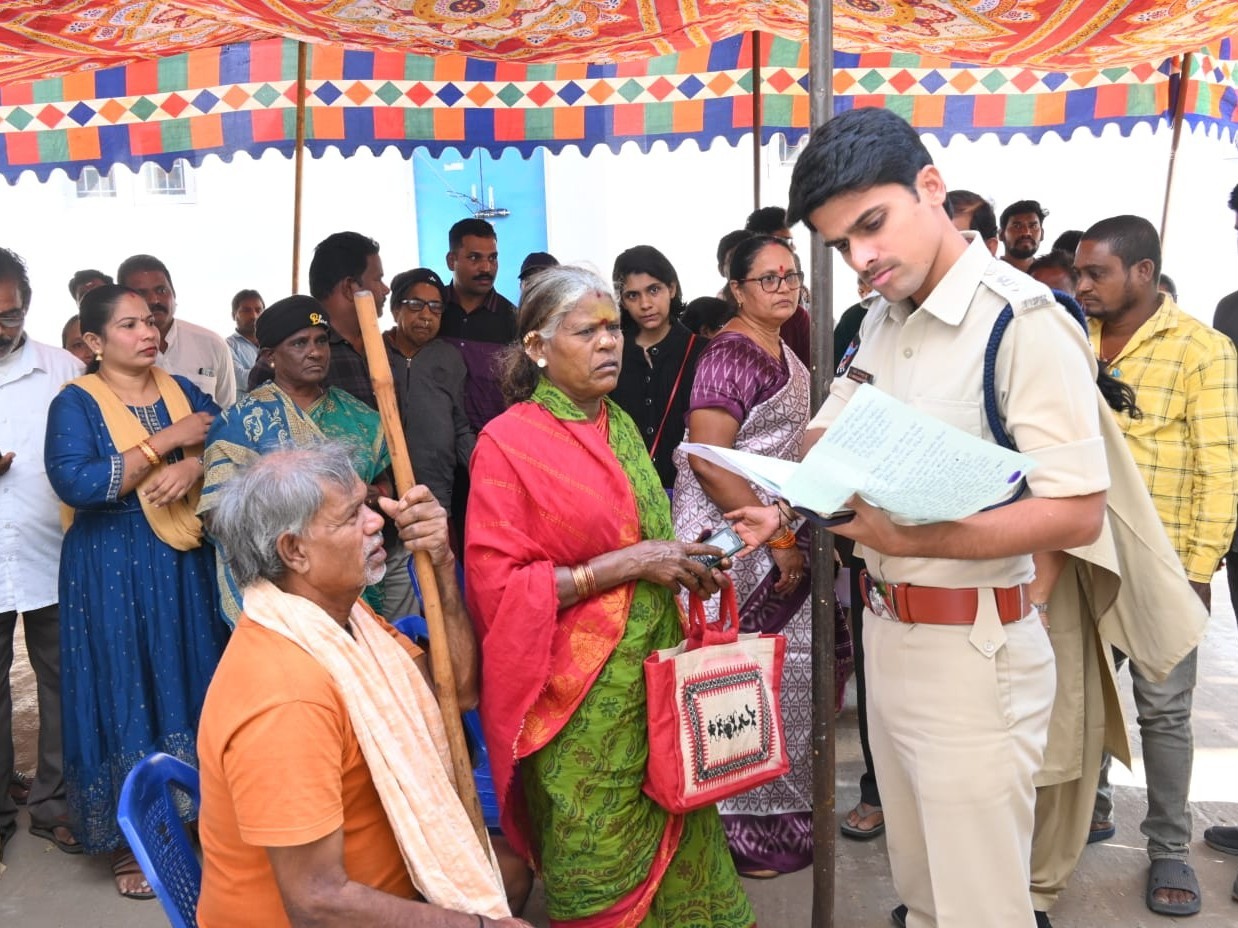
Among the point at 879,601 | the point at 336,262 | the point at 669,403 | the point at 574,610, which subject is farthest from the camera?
the point at 336,262

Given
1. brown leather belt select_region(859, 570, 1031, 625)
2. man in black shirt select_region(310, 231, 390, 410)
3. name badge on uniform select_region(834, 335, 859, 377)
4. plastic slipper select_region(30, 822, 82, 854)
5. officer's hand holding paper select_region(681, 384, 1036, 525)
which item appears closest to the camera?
officer's hand holding paper select_region(681, 384, 1036, 525)

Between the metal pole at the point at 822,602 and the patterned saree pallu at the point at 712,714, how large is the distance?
111 millimetres

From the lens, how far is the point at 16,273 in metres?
3.61

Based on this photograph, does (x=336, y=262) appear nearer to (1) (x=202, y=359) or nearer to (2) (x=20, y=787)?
(1) (x=202, y=359)

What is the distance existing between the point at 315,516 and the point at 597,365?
901mm

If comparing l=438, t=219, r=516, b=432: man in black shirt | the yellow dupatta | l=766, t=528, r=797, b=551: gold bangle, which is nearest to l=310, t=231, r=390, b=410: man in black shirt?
l=438, t=219, r=516, b=432: man in black shirt

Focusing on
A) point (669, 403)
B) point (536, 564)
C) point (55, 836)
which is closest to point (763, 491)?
point (669, 403)

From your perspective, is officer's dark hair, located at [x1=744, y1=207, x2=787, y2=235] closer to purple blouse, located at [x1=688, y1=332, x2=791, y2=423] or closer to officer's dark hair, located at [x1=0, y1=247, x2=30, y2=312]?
purple blouse, located at [x1=688, y1=332, x2=791, y2=423]

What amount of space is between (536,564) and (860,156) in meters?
1.19

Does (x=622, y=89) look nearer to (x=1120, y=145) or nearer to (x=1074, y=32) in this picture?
(x=1074, y=32)

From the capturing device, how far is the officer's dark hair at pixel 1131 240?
313 cm

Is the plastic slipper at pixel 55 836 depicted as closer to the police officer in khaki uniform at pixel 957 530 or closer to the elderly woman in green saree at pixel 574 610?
the elderly woman in green saree at pixel 574 610

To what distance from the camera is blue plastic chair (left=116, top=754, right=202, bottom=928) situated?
1869 mm

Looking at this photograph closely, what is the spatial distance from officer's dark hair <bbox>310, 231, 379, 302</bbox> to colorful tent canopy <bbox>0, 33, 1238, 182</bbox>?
6.97ft
